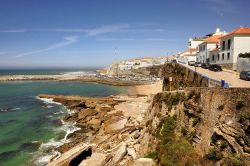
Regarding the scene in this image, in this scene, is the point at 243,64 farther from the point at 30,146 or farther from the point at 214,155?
the point at 30,146

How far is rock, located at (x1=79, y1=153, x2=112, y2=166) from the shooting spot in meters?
24.0

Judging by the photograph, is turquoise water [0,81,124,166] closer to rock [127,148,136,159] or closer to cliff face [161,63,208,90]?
rock [127,148,136,159]

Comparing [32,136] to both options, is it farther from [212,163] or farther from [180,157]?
[212,163]

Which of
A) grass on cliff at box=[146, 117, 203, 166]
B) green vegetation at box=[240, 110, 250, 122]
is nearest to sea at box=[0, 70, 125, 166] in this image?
grass on cliff at box=[146, 117, 203, 166]

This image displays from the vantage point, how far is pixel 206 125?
18.3 meters

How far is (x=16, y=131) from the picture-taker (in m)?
39.1

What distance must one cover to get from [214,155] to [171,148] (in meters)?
3.69

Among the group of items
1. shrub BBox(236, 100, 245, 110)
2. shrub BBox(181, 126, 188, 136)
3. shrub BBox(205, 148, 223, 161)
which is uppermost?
shrub BBox(236, 100, 245, 110)

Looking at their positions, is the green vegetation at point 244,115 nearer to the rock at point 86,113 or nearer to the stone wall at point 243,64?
the stone wall at point 243,64

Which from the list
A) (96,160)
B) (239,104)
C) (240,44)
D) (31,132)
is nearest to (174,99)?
(239,104)

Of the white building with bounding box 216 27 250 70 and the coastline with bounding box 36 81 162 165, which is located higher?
the white building with bounding box 216 27 250 70

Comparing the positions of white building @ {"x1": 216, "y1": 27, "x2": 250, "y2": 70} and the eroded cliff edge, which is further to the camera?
white building @ {"x1": 216, "y1": 27, "x2": 250, "y2": 70}

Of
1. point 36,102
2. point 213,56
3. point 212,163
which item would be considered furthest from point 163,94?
point 36,102

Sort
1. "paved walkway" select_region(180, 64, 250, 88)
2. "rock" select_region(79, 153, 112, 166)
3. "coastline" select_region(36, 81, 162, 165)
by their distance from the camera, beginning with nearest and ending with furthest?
"paved walkway" select_region(180, 64, 250, 88) → "rock" select_region(79, 153, 112, 166) → "coastline" select_region(36, 81, 162, 165)
